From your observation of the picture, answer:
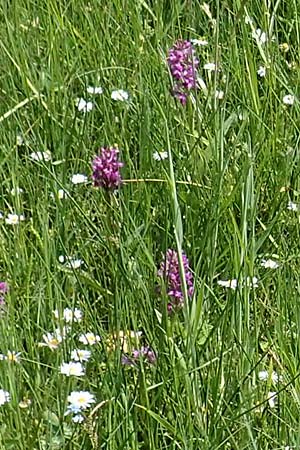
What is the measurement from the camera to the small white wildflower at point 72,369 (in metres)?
1.23

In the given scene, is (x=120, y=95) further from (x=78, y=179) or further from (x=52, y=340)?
(x=52, y=340)

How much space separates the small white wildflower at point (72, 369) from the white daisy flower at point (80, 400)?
0.08 ft

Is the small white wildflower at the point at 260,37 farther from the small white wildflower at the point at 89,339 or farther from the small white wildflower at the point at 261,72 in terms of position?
the small white wildflower at the point at 89,339

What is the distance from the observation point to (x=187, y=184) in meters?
1.67

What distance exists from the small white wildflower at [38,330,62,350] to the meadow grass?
0.02 metres

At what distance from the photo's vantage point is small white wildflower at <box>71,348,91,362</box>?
127 cm

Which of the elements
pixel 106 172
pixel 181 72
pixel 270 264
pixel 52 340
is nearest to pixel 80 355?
pixel 52 340

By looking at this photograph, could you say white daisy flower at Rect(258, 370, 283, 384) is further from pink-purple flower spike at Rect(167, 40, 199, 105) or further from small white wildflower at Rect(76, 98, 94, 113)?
small white wildflower at Rect(76, 98, 94, 113)

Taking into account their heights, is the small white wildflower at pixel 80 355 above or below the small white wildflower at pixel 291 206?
below

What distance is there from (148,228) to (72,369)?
0.39m

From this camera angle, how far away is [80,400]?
125cm

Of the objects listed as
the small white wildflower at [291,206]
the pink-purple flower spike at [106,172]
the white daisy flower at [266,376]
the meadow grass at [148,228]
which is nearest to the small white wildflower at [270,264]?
the meadow grass at [148,228]

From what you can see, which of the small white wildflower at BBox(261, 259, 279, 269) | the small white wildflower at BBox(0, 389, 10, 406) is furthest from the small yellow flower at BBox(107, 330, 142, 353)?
the small white wildflower at BBox(261, 259, 279, 269)

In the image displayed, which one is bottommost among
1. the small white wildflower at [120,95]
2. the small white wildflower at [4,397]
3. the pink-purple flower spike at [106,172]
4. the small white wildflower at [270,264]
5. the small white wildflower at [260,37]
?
the small white wildflower at [4,397]
